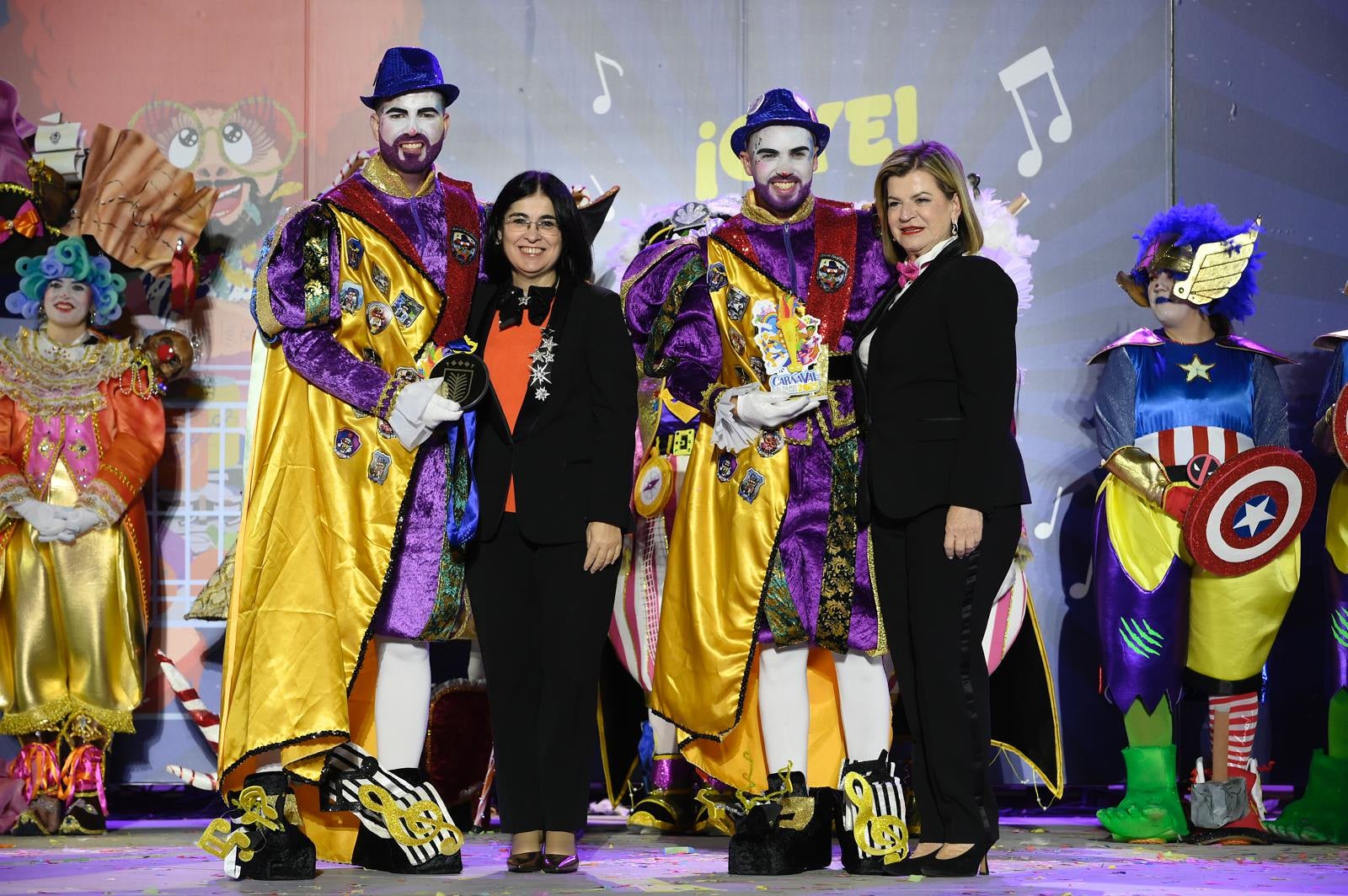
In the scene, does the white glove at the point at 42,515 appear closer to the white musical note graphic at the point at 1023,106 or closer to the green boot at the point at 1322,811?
the white musical note graphic at the point at 1023,106

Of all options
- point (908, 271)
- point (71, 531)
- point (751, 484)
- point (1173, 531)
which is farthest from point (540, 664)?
point (1173, 531)

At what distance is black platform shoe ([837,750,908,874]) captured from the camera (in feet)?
11.3

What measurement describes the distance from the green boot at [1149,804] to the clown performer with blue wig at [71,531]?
3.01 meters

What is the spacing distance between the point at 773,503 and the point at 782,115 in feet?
3.11

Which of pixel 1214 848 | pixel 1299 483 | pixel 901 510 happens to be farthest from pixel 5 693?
pixel 1299 483

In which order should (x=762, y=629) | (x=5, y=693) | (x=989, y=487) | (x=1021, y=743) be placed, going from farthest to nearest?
(x=5, y=693) < (x=1021, y=743) < (x=762, y=629) < (x=989, y=487)

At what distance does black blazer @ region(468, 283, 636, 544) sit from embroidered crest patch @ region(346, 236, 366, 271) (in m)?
0.44

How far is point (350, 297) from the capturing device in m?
3.55

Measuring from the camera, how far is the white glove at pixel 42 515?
4.63 metres

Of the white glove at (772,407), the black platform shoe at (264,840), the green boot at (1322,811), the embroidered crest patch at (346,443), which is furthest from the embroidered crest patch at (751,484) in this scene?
the green boot at (1322,811)

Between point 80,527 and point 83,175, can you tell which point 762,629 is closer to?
point 80,527

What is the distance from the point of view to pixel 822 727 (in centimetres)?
394

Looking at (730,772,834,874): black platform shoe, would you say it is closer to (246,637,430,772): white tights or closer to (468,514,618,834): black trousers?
(468,514,618,834): black trousers

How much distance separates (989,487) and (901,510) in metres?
0.20
